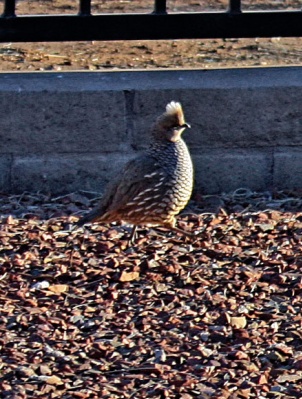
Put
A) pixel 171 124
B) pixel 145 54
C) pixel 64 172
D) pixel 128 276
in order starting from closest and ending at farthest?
pixel 128 276
pixel 171 124
pixel 64 172
pixel 145 54

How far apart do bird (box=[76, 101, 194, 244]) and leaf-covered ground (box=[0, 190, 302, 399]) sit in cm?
14

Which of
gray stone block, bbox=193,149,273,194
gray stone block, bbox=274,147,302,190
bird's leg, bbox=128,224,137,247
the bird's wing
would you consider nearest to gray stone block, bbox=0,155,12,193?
the bird's wing

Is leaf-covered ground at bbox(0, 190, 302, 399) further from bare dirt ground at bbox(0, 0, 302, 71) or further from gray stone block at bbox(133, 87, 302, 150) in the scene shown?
bare dirt ground at bbox(0, 0, 302, 71)

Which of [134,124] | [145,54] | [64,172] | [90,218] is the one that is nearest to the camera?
[90,218]

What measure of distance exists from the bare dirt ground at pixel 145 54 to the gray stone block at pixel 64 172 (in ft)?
3.44

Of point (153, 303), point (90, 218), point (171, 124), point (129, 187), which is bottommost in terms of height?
point (153, 303)

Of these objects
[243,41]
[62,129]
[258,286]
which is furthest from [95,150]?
[243,41]

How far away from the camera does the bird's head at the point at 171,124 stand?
556cm

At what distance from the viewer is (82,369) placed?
13.8ft

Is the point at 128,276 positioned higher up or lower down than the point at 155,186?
lower down

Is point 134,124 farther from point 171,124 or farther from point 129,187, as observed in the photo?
point 129,187

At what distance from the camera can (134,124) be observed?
607 centimetres

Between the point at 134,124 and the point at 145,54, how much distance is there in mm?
1526

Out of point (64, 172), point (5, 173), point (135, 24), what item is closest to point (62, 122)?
point (64, 172)
